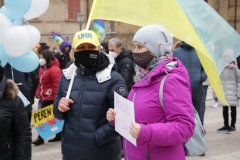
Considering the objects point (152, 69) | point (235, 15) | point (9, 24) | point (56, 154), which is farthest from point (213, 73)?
point (235, 15)

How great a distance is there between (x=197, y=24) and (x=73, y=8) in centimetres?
2440

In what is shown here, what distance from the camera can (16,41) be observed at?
4609 millimetres

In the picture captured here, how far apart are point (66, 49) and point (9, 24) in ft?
28.5

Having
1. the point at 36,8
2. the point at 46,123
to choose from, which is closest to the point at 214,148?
the point at 46,123

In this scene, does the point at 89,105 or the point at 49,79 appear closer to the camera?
the point at 89,105

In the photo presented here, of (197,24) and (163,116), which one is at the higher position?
(197,24)

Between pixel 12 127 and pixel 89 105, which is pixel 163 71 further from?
pixel 12 127

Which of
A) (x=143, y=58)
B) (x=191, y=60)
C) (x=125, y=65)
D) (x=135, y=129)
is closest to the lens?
(x=135, y=129)

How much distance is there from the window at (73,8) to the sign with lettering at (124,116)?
24319 millimetres

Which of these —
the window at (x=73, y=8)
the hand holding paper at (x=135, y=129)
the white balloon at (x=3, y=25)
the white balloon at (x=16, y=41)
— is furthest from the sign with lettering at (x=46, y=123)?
the window at (x=73, y=8)

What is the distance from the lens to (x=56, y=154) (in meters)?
7.15

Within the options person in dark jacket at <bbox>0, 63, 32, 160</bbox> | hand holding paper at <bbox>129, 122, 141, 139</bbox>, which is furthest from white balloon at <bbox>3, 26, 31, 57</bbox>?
hand holding paper at <bbox>129, 122, 141, 139</bbox>

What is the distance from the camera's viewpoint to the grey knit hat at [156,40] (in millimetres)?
2828

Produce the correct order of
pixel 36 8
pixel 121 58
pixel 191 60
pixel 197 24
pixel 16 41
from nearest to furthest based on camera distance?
1. pixel 197 24
2. pixel 16 41
3. pixel 36 8
4. pixel 191 60
5. pixel 121 58
